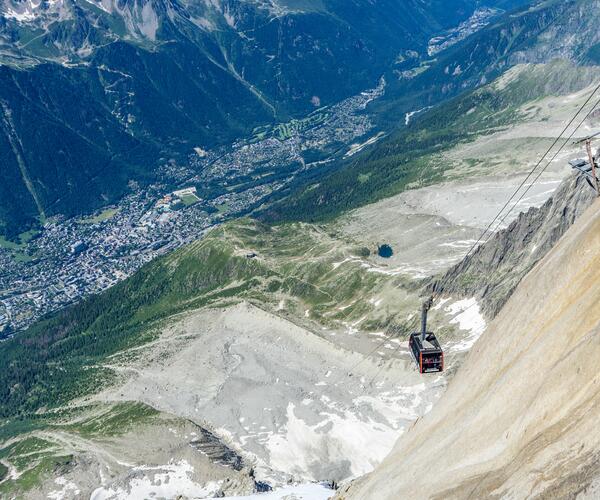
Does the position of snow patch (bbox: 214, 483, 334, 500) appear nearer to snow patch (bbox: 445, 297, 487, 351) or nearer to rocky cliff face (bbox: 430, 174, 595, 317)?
snow patch (bbox: 445, 297, 487, 351)

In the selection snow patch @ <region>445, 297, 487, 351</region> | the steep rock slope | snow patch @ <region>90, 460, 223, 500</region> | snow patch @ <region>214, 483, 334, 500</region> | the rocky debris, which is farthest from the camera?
snow patch @ <region>445, 297, 487, 351</region>

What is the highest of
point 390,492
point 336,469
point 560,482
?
point 560,482

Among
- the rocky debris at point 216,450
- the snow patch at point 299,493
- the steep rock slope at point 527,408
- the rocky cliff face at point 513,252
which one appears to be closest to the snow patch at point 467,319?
the rocky cliff face at point 513,252

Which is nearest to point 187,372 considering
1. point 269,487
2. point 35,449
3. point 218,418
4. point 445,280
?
point 218,418

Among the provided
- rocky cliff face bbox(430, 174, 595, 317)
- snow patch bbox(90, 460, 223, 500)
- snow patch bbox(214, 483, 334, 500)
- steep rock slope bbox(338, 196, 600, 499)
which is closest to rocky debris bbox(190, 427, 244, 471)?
snow patch bbox(90, 460, 223, 500)

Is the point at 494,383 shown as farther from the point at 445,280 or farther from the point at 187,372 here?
the point at 187,372
